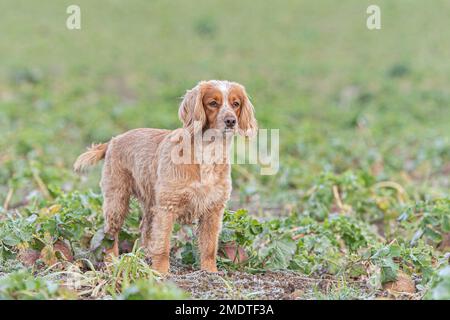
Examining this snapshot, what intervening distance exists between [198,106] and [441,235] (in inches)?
102

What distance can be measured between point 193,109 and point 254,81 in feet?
41.4

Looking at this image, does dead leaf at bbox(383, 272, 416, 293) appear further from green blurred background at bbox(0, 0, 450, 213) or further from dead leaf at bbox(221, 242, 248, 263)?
green blurred background at bbox(0, 0, 450, 213)

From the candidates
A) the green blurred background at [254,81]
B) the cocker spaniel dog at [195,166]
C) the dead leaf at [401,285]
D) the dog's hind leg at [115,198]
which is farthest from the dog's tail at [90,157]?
the dead leaf at [401,285]

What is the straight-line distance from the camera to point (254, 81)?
17.9 m

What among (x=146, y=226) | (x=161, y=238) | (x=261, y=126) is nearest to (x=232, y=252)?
(x=146, y=226)

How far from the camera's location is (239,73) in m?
18.8

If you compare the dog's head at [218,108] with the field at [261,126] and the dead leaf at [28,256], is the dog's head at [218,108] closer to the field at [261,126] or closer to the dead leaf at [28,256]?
the field at [261,126]

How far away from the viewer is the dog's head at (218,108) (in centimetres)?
529

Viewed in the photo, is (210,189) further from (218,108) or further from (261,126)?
(261,126)

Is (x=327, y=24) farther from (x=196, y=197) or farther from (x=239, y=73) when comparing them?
(x=196, y=197)

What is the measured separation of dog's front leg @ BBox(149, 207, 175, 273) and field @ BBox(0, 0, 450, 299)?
→ 0.37ft

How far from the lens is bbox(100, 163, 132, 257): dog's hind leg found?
607cm

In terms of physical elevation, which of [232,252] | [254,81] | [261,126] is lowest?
[261,126]

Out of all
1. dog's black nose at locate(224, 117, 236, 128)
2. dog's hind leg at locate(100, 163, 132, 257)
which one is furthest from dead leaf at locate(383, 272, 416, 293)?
dog's hind leg at locate(100, 163, 132, 257)
